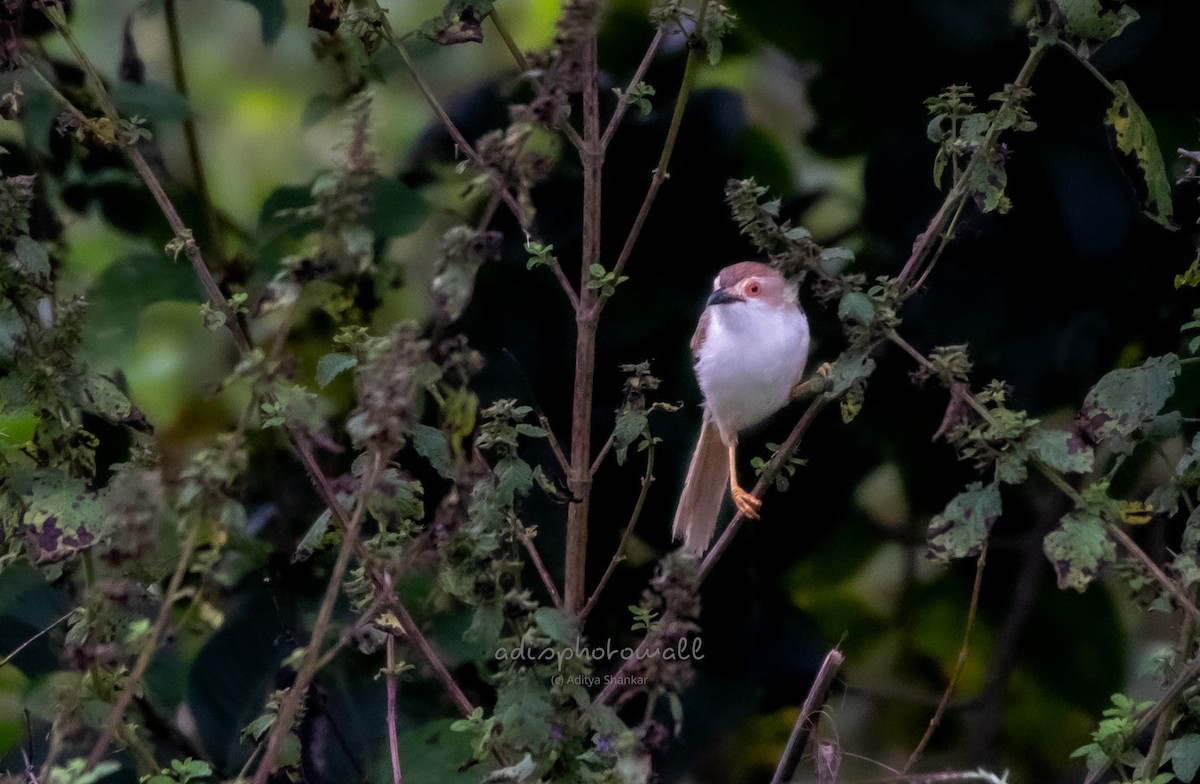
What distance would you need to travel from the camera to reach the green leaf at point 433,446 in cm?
185

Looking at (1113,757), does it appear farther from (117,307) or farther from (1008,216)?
(117,307)

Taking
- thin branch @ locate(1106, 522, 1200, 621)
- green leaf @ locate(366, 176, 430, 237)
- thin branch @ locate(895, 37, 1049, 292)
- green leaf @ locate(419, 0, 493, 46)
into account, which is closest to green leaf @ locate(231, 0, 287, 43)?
green leaf @ locate(366, 176, 430, 237)

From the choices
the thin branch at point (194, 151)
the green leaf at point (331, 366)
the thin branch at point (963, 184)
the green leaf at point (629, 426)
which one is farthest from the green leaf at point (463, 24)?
the thin branch at point (194, 151)

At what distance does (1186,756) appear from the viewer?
1903mm

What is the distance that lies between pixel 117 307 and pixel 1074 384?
2357mm

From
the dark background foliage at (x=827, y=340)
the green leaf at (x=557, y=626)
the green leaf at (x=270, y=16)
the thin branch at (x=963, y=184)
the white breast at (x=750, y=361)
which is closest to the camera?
the green leaf at (x=557, y=626)

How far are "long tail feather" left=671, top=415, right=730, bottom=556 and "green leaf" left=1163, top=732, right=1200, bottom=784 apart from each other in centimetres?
109

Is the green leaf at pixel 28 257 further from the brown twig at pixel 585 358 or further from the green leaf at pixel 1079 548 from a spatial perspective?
the green leaf at pixel 1079 548

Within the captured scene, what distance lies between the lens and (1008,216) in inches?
120

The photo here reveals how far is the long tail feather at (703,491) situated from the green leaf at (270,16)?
1466 millimetres

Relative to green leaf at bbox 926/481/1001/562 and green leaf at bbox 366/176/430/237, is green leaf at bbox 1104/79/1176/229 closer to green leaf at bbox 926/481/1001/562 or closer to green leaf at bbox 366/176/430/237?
green leaf at bbox 926/481/1001/562

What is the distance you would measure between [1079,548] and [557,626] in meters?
0.74

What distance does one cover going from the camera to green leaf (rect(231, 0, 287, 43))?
3.12 metres

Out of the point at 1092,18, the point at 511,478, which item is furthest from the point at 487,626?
the point at 1092,18
